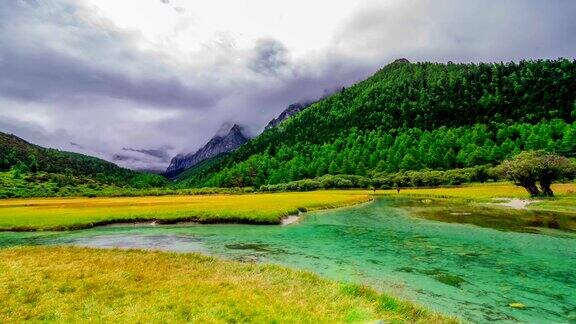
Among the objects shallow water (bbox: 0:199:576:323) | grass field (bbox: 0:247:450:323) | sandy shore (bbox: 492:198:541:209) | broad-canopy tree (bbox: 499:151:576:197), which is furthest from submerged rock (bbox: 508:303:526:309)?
broad-canopy tree (bbox: 499:151:576:197)

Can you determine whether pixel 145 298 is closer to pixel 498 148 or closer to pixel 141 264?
pixel 141 264

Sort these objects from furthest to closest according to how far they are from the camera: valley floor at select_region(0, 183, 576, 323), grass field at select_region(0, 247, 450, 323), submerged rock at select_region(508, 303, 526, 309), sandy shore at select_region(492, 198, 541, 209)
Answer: sandy shore at select_region(492, 198, 541, 209), submerged rock at select_region(508, 303, 526, 309), valley floor at select_region(0, 183, 576, 323), grass field at select_region(0, 247, 450, 323)

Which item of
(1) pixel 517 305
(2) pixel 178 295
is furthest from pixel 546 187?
(2) pixel 178 295

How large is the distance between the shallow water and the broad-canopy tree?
3270 centimetres

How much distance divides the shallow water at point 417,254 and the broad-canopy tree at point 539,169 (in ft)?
107

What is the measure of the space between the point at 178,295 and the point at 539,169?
248 feet

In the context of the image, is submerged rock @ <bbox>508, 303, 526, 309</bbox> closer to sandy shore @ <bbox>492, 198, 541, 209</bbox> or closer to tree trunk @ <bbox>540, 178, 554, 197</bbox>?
sandy shore @ <bbox>492, 198, 541, 209</bbox>

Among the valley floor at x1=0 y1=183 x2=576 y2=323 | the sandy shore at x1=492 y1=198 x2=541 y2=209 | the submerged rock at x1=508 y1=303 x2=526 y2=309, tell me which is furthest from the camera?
the sandy shore at x1=492 y1=198 x2=541 y2=209

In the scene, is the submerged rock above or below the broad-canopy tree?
below

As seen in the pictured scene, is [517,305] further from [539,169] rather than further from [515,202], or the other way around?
[539,169]

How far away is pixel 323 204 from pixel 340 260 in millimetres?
48737

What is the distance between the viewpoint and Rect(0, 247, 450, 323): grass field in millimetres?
14484

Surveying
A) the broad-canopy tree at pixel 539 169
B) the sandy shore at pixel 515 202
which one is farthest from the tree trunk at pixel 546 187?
the sandy shore at pixel 515 202

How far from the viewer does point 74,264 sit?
77.2 feet
